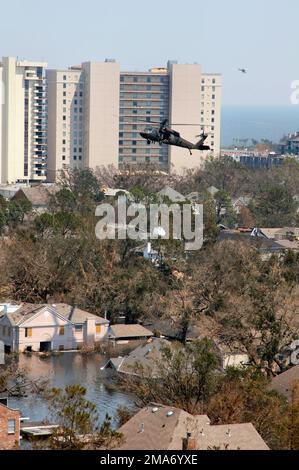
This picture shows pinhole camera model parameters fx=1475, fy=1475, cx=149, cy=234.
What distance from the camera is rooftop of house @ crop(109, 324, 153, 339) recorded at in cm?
3356

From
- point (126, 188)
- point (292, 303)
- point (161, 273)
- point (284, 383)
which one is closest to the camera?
point (284, 383)

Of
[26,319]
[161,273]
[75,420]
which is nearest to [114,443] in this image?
[75,420]

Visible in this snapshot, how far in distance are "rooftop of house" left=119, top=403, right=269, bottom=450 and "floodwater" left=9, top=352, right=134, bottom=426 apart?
3204mm

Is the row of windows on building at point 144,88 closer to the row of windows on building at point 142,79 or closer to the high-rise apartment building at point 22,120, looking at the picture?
the row of windows on building at point 142,79

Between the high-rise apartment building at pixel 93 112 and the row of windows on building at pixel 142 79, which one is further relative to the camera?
the row of windows on building at pixel 142 79

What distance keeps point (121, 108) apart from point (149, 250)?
119 feet

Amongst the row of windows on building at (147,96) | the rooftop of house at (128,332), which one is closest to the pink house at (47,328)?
the rooftop of house at (128,332)

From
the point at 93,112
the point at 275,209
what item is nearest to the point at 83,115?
the point at 93,112

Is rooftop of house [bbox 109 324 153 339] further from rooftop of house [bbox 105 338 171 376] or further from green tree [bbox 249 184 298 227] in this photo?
green tree [bbox 249 184 298 227]

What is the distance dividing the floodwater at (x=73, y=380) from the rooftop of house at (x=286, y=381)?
249 cm

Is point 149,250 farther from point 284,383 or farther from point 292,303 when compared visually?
point 284,383

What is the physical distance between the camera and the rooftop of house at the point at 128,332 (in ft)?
110

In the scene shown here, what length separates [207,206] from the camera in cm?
4822

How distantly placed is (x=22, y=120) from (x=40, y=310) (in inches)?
1495
